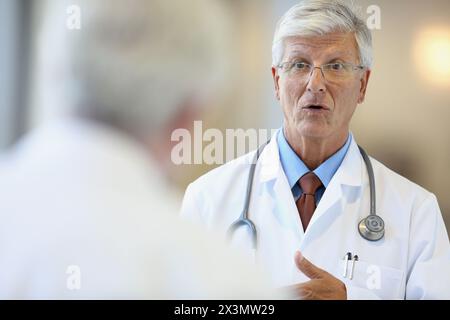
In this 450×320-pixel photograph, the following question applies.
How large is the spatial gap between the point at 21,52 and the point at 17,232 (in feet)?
3.02

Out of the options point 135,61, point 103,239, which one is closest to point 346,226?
point 135,61

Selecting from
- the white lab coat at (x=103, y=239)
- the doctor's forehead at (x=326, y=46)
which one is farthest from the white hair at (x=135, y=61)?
the doctor's forehead at (x=326, y=46)

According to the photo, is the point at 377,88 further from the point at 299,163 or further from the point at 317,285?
the point at 317,285

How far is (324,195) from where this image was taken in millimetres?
1525

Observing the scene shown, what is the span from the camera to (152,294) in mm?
799

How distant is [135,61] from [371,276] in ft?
2.62

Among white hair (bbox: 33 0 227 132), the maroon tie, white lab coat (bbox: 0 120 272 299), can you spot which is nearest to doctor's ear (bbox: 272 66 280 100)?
the maroon tie

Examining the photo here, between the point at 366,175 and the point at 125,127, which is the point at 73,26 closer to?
the point at 125,127

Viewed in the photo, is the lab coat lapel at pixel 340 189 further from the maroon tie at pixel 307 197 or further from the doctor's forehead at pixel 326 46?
the doctor's forehead at pixel 326 46

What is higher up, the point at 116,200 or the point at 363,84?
the point at 363,84

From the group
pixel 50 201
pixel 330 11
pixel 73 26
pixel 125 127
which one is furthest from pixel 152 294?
pixel 330 11

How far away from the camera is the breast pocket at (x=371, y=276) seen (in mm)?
1489

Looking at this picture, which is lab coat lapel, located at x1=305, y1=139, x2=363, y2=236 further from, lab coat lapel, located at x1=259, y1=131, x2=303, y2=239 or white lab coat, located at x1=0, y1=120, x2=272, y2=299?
white lab coat, located at x1=0, y1=120, x2=272, y2=299

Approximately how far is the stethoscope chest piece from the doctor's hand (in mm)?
124
